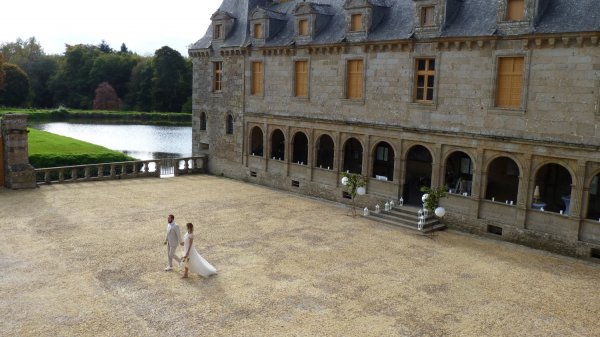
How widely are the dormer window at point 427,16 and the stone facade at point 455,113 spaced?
211mm

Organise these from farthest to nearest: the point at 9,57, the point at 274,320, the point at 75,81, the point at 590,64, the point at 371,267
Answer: the point at 9,57 → the point at 75,81 → the point at 590,64 → the point at 371,267 → the point at 274,320

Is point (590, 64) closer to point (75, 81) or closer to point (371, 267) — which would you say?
point (371, 267)

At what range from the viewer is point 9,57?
87625 millimetres

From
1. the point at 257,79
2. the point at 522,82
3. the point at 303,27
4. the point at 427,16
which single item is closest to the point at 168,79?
the point at 257,79

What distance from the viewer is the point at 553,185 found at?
19.0 m

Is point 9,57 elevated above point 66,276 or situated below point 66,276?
above

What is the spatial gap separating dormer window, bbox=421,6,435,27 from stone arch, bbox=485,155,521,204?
5568mm

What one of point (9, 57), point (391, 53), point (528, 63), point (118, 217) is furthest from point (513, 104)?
point (9, 57)

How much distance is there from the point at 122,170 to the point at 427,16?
15785mm

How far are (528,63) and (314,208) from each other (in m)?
9.35

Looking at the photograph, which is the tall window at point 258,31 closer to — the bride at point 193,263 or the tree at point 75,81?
the bride at point 193,263

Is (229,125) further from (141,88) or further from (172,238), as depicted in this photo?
(141,88)

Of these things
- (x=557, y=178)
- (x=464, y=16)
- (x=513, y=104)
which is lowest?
(x=557, y=178)

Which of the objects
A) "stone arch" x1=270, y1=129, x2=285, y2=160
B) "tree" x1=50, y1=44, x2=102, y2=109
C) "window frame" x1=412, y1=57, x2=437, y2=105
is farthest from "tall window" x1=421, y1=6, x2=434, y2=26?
"tree" x1=50, y1=44, x2=102, y2=109
